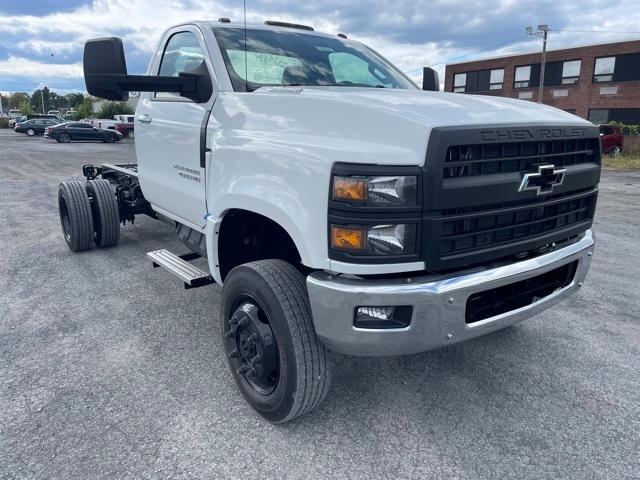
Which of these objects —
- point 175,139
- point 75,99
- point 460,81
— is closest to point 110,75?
point 175,139

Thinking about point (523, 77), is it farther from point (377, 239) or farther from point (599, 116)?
point (377, 239)

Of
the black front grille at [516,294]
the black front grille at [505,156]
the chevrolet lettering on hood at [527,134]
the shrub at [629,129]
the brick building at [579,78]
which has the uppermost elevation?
the brick building at [579,78]

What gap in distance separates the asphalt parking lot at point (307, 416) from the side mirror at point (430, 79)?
7.06 ft

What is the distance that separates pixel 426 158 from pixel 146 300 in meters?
3.11

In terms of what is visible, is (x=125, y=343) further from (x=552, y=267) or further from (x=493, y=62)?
(x=493, y=62)

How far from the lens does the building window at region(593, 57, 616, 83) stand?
33125 mm

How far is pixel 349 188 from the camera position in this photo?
208 centimetres

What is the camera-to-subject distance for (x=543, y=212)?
2.57 metres

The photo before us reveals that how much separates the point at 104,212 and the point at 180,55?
246cm

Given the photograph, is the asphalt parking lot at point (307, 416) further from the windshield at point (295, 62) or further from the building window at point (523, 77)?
the building window at point (523, 77)

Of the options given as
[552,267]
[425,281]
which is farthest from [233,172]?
[552,267]

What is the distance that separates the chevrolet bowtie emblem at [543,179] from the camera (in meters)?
2.34

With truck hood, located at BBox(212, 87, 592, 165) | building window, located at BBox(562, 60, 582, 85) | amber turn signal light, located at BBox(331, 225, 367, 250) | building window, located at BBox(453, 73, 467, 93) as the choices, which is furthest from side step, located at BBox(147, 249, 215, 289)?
building window, located at BBox(453, 73, 467, 93)

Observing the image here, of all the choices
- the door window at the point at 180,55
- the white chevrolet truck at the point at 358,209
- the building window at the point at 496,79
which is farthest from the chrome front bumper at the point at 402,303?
the building window at the point at 496,79
